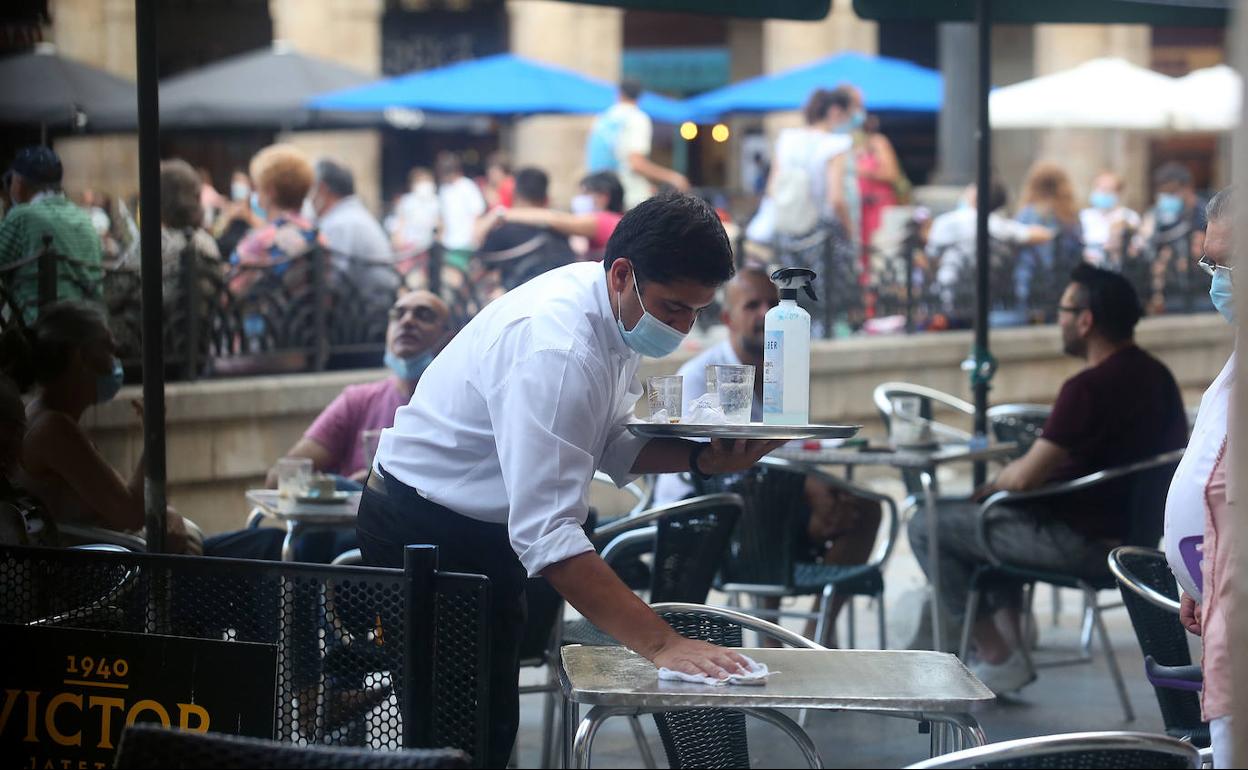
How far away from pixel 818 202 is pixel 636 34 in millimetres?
13260

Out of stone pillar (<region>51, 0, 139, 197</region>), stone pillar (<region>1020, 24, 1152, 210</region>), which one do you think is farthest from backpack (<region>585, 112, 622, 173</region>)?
stone pillar (<region>1020, 24, 1152, 210</region>)

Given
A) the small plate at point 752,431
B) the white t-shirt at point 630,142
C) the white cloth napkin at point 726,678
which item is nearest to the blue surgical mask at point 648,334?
the small plate at point 752,431

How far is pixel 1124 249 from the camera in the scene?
11.9 m

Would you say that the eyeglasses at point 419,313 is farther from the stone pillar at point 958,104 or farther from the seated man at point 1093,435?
the stone pillar at point 958,104

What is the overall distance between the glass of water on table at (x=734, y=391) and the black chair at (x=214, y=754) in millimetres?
1553

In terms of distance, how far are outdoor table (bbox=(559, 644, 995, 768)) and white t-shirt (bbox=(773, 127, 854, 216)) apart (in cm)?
905

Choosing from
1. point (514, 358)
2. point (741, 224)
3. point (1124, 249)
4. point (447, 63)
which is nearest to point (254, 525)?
point (514, 358)

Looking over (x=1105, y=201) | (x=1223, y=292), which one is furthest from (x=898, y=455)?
(x=1105, y=201)

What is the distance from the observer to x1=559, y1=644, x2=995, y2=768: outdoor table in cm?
283

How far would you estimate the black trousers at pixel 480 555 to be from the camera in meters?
3.48

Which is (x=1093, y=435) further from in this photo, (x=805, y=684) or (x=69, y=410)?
(x=69, y=410)

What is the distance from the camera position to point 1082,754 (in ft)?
8.11

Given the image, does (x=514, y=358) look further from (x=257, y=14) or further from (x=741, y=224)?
(x=257, y=14)

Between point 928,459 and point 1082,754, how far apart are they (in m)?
3.52
